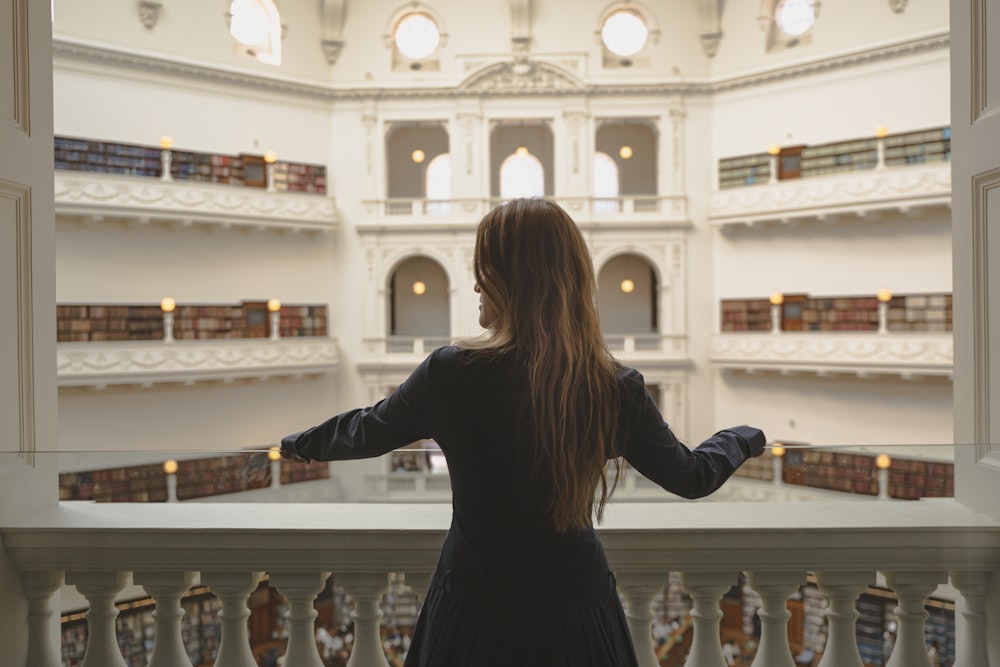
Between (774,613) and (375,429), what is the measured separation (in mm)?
954

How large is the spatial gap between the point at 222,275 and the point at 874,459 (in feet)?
51.7

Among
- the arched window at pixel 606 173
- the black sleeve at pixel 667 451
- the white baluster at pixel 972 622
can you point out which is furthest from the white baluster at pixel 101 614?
the arched window at pixel 606 173

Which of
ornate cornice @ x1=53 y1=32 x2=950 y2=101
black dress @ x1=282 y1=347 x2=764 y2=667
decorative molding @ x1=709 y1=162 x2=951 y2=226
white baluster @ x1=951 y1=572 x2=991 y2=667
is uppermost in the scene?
ornate cornice @ x1=53 y1=32 x2=950 y2=101

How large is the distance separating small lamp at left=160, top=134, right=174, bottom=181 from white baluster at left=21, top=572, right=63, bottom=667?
1445 centimetres

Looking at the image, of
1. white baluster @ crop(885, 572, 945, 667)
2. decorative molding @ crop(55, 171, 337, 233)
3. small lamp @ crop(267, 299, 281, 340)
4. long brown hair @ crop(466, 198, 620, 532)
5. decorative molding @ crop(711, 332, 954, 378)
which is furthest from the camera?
small lamp @ crop(267, 299, 281, 340)

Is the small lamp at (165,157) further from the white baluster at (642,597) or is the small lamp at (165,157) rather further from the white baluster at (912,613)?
the white baluster at (912,613)

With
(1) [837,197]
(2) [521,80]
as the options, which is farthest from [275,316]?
(1) [837,197]

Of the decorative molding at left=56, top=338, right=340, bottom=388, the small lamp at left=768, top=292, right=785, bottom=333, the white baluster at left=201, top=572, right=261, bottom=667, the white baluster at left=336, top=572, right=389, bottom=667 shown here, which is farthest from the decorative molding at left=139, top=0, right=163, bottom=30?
the white baluster at left=336, top=572, right=389, bottom=667

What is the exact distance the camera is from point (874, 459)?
1.87m

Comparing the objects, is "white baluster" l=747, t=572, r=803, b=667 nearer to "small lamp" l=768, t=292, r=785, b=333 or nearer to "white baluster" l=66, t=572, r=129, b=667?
"white baluster" l=66, t=572, r=129, b=667

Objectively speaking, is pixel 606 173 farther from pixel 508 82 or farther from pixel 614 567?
pixel 614 567

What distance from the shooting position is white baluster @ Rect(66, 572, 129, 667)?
1.90 metres

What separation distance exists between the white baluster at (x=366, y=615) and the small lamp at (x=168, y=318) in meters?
14.4

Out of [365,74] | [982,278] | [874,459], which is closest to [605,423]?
[874,459]
